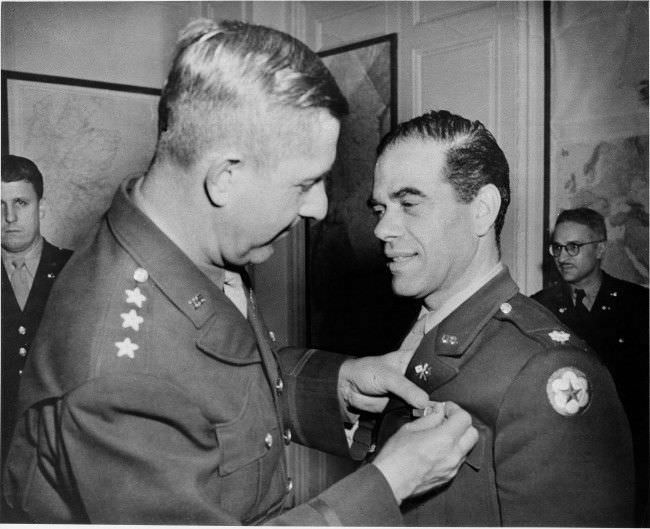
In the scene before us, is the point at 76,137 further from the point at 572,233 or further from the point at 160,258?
the point at 572,233

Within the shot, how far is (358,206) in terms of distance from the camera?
162cm

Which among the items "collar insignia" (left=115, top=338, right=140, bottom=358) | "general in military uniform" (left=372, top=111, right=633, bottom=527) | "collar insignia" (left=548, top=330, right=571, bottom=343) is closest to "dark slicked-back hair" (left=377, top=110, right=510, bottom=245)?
"general in military uniform" (left=372, top=111, right=633, bottom=527)

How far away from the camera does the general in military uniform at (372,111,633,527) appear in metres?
1.14

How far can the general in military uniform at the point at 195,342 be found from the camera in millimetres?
1033

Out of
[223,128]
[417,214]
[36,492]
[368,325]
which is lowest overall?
[36,492]

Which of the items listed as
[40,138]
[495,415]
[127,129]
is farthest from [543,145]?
[40,138]

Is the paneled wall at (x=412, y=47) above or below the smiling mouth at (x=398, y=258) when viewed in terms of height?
above

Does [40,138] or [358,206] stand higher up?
[40,138]

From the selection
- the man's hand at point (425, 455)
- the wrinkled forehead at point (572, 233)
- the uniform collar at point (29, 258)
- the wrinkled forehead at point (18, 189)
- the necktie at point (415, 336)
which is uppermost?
the wrinkled forehead at point (18, 189)

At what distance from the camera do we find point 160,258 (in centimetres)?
112

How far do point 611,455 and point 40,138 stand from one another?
138cm

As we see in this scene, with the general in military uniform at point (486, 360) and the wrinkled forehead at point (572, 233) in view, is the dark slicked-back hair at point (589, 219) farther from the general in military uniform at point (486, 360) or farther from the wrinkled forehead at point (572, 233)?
the general in military uniform at point (486, 360)

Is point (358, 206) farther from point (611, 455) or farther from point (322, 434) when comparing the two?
point (611, 455)

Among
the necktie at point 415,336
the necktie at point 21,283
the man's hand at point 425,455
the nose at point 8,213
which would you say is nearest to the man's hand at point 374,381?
the necktie at point 415,336
